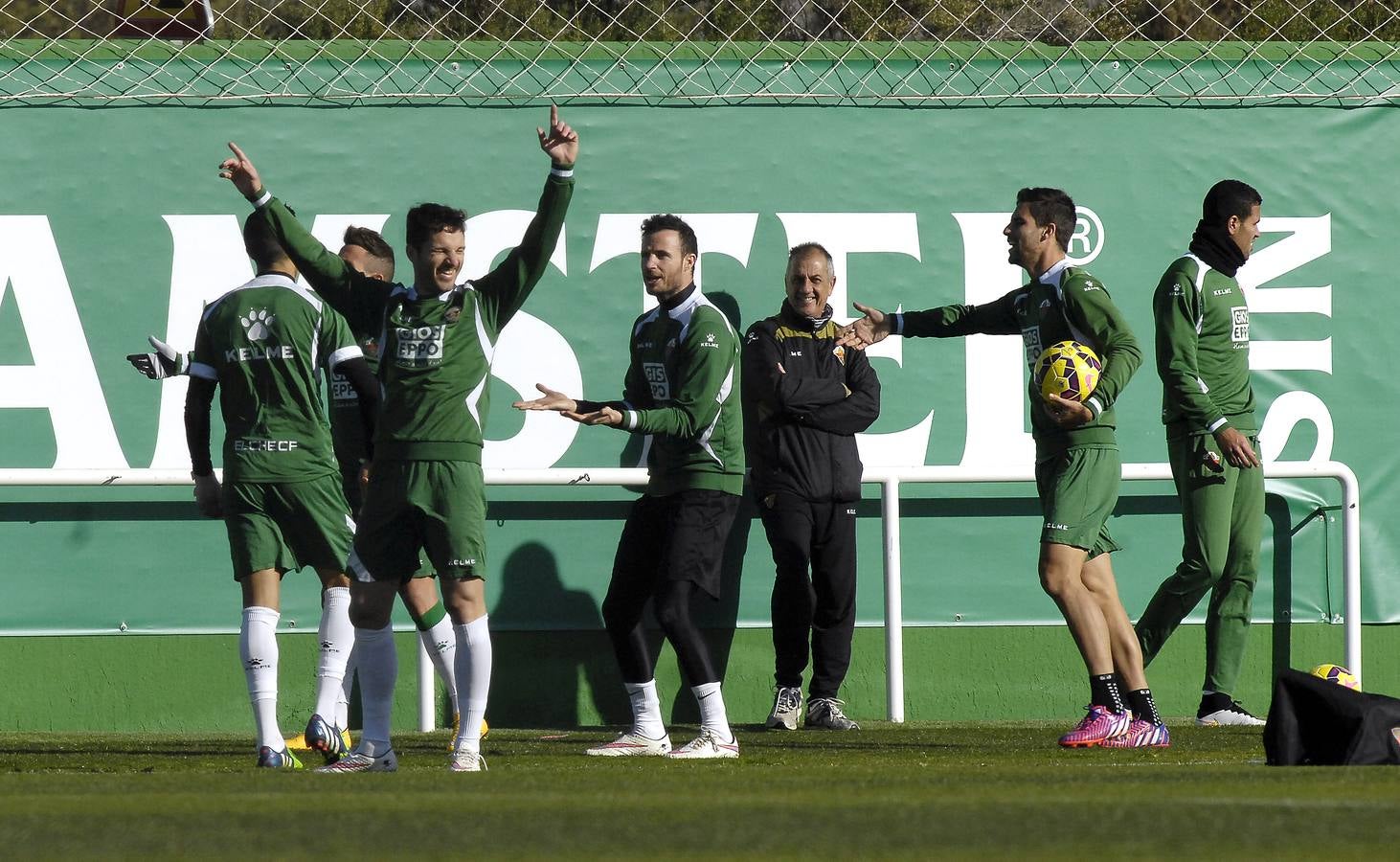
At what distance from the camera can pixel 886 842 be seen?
128 inches

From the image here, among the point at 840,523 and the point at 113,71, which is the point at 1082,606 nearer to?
the point at 840,523

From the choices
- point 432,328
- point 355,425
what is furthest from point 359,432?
point 432,328

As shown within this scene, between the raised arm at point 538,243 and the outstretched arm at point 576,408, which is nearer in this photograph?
the outstretched arm at point 576,408

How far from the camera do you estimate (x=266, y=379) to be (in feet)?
18.7

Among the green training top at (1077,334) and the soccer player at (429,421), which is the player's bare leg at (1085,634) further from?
the soccer player at (429,421)

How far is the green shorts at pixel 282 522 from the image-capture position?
5688mm

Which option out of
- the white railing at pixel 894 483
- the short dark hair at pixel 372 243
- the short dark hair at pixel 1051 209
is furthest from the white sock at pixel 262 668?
the short dark hair at pixel 1051 209

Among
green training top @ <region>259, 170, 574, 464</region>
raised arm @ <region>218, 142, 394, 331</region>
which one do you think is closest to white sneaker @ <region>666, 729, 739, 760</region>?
green training top @ <region>259, 170, 574, 464</region>

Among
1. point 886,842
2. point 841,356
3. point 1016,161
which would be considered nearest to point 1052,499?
point 841,356

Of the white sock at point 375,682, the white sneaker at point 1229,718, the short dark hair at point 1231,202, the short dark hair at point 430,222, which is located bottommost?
the white sneaker at point 1229,718

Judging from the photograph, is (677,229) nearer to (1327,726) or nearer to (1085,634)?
(1085,634)

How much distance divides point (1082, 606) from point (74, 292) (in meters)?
4.33

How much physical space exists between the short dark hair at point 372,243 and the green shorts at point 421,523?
6.19 ft

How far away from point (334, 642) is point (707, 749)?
1310 mm
